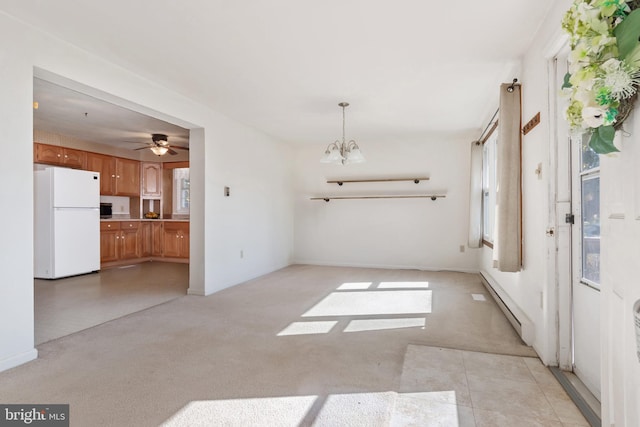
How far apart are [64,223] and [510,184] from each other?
6014 millimetres

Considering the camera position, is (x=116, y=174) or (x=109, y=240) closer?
(x=109, y=240)

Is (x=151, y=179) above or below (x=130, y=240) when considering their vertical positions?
above

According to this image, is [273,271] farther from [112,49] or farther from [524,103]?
[524,103]

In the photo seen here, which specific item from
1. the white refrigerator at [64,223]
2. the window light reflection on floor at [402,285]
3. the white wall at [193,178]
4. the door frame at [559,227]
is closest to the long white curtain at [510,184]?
the door frame at [559,227]

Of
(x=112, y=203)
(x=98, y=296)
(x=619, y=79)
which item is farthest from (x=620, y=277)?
(x=112, y=203)

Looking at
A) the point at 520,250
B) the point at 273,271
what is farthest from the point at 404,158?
the point at 520,250

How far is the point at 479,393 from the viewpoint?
192 cm

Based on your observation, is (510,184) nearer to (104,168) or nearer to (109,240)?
(109,240)

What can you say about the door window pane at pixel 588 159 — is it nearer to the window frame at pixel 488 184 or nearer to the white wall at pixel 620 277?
the white wall at pixel 620 277

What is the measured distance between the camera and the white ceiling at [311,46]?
2230mm

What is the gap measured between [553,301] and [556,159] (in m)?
0.91

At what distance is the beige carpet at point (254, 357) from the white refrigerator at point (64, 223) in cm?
258

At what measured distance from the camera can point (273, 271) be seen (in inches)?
234

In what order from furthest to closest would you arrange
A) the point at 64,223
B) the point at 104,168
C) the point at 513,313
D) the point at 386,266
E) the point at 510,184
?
the point at 104,168 → the point at 386,266 → the point at 64,223 → the point at 513,313 → the point at 510,184
